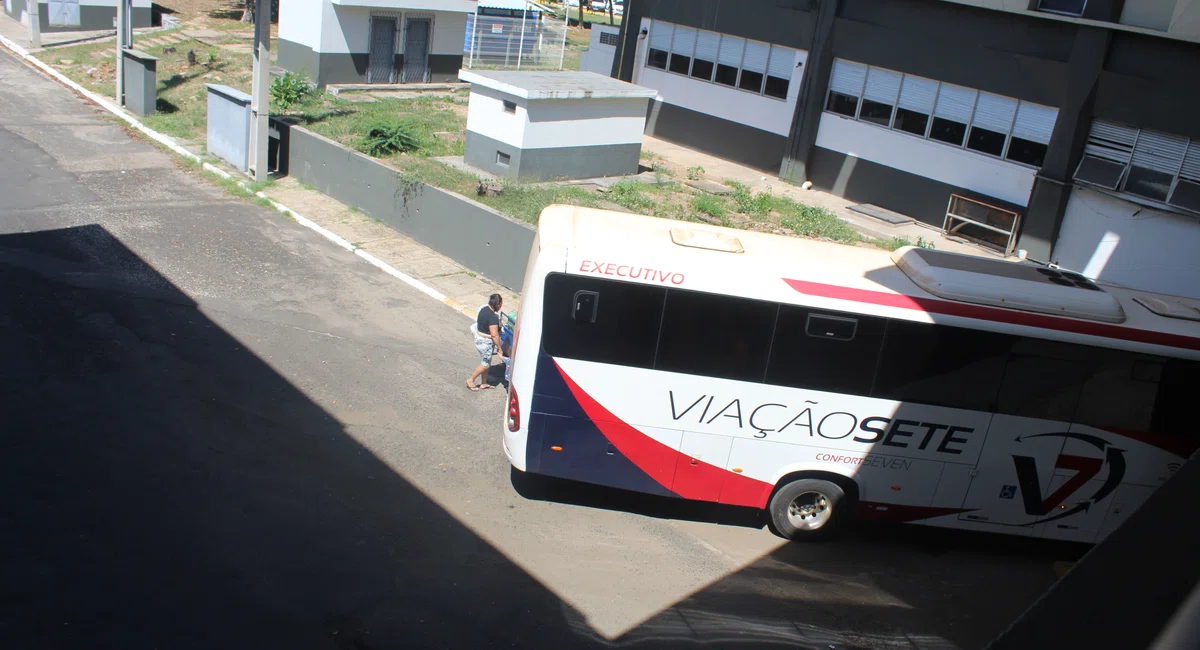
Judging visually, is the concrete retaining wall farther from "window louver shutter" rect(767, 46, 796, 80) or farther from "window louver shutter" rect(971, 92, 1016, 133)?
"window louver shutter" rect(767, 46, 796, 80)

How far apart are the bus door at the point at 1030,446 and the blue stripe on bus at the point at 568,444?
3.27 metres

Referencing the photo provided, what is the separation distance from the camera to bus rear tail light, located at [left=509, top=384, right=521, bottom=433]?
9367 mm

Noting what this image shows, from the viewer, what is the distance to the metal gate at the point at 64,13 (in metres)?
34.8

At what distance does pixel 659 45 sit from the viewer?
29078mm

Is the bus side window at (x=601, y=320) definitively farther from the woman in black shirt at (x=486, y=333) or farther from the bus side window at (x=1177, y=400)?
the bus side window at (x=1177, y=400)

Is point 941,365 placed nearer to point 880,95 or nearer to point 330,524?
point 330,524

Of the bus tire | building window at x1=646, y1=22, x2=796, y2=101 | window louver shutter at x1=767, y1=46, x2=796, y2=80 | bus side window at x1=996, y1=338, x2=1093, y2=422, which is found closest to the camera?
bus side window at x1=996, y1=338, x2=1093, y2=422

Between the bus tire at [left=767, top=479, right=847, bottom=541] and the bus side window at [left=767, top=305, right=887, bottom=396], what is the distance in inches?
44.9

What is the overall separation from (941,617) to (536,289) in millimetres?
4936

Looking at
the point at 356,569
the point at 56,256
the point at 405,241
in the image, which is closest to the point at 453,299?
the point at 405,241

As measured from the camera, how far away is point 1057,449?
371 inches

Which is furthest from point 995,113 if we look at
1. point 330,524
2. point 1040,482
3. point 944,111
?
point 330,524

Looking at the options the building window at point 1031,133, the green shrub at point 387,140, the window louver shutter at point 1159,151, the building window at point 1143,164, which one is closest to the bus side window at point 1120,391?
the building window at point 1143,164

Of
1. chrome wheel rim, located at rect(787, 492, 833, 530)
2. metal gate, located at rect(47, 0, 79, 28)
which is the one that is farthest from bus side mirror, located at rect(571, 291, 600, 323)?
metal gate, located at rect(47, 0, 79, 28)
